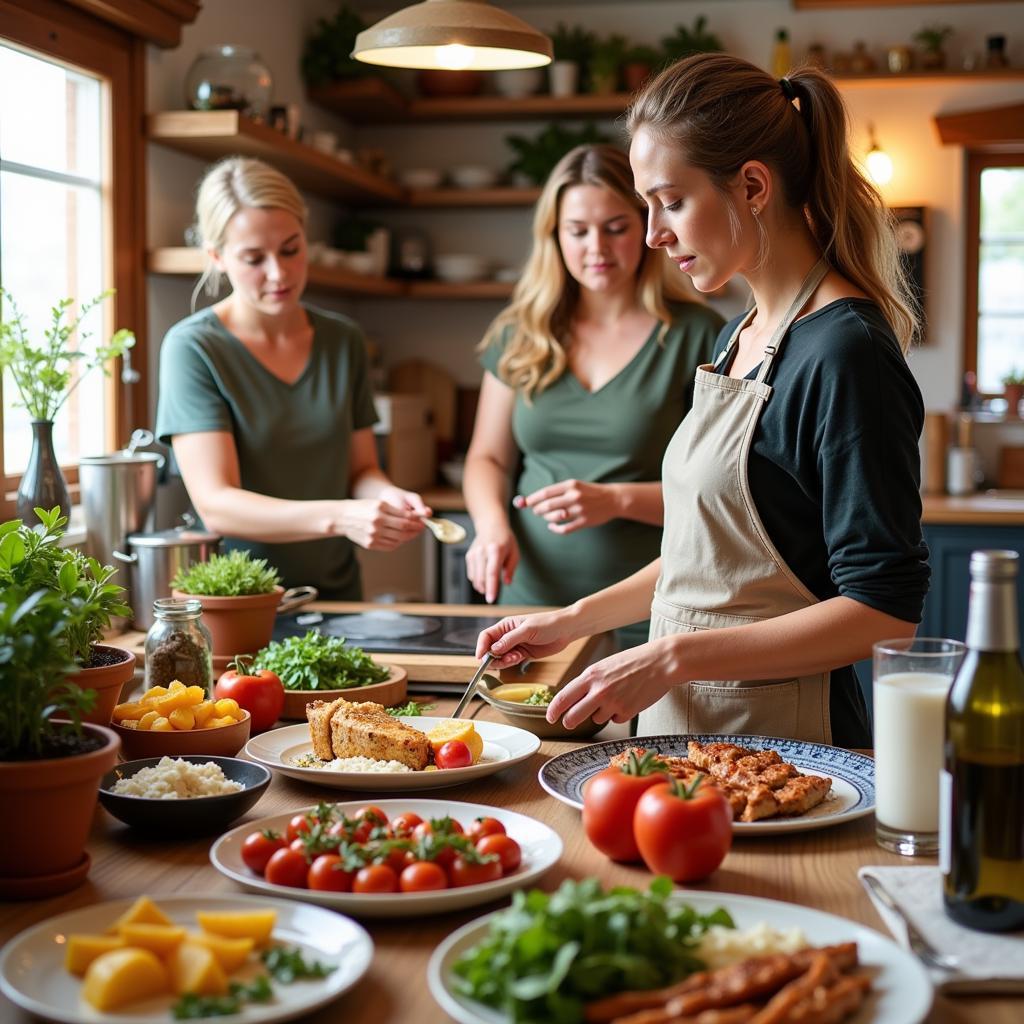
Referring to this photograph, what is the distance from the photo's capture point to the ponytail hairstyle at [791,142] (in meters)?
1.66

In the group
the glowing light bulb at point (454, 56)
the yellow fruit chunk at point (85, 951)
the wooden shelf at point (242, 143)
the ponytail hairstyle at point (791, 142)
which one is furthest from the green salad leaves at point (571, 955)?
the wooden shelf at point (242, 143)

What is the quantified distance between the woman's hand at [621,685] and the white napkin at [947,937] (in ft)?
1.16

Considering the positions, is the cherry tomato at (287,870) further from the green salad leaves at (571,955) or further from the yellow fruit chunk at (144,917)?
the green salad leaves at (571,955)

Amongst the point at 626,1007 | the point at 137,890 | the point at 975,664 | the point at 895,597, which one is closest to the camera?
the point at 626,1007

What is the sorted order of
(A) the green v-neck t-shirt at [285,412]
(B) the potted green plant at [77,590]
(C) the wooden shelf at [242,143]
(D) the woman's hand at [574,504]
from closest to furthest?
(B) the potted green plant at [77,590] < (D) the woman's hand at [574,504] < (A) the green v-neck t-shirt at [285,412] < (C) the wooden shelf at [242,143]

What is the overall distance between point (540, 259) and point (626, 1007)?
7.09 ft

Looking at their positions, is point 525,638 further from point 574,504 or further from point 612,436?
point 612,436

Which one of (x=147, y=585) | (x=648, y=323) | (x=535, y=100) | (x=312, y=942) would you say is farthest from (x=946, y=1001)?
(x=535, y=100)

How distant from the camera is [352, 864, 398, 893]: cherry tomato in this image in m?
1.13

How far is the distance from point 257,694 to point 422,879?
652mm

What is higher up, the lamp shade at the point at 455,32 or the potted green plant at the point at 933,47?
the potted green plant at the point at 933,47

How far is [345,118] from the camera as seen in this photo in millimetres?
5098

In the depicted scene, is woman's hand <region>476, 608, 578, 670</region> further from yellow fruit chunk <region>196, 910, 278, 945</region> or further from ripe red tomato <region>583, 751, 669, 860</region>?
yellow fruit chunk <region>196, 910, 278, 945</region>

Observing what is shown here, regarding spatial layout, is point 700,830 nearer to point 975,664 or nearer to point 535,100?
point 975,664
